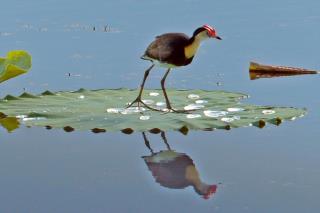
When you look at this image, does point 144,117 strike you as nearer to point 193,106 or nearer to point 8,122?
point 193,106

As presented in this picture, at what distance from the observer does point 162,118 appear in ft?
19.3

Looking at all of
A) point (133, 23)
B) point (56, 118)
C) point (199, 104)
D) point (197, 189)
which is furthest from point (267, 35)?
point (197, 189)

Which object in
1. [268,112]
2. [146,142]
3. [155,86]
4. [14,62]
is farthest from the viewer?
[155,86]

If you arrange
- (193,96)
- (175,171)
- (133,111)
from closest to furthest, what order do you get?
(175,171) < (133,111) < (193,96)

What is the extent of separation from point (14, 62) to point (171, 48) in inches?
46.5

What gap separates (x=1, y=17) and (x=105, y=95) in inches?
150

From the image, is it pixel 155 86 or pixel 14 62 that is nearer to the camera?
→ pixel 14 62

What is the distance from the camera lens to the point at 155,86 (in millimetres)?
7031

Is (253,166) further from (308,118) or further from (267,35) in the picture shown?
(267,35)

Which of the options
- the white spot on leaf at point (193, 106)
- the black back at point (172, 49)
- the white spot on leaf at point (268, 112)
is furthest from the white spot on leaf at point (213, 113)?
the black back at point (172, 49)

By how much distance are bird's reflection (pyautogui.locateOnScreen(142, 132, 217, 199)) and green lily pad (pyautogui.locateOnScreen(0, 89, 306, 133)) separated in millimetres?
295

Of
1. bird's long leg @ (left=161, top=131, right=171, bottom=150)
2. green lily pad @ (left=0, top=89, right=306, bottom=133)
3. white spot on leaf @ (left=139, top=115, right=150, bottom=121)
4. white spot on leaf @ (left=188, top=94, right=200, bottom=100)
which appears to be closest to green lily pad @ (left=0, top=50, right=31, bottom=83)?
green lily pad @ (left=0, top=89, right=306, bottom=133)

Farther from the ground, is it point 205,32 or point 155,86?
point 205,32

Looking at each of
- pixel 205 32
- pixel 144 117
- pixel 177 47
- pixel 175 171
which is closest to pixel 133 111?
pixel 144 117
